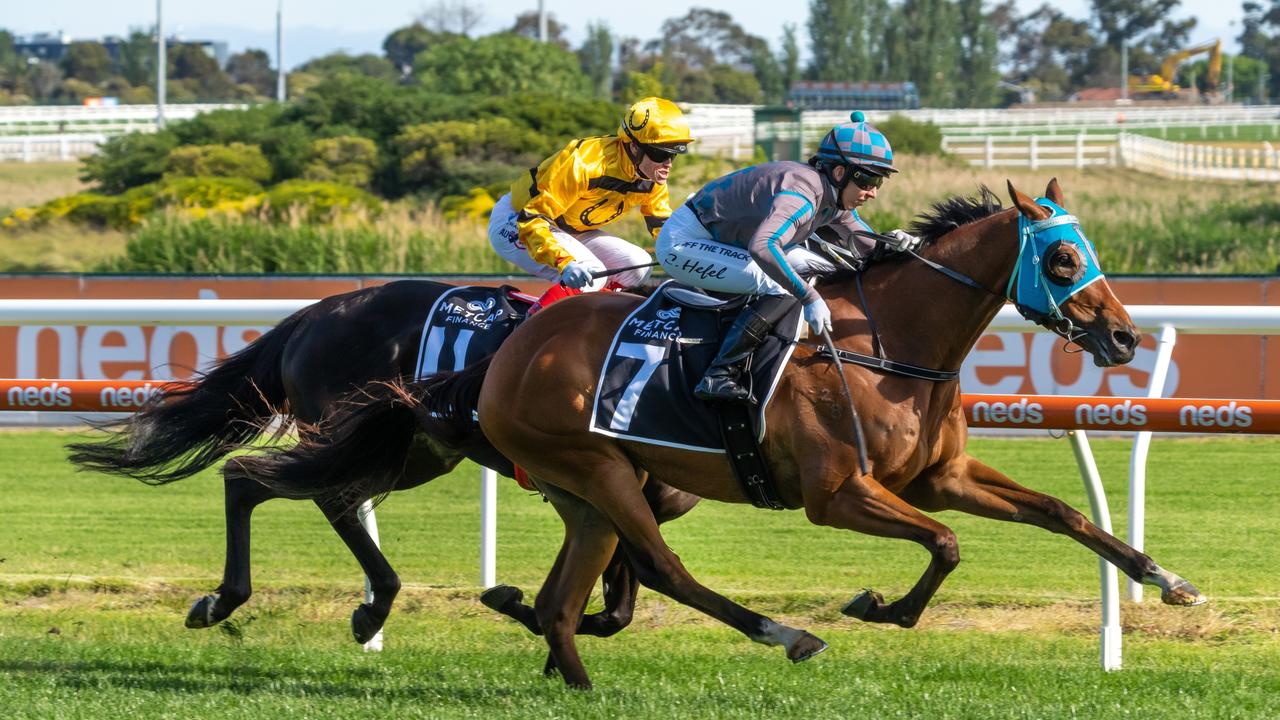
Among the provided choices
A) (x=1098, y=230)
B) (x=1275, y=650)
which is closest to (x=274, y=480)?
(x=1275, y=650)

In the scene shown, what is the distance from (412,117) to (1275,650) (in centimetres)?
2148

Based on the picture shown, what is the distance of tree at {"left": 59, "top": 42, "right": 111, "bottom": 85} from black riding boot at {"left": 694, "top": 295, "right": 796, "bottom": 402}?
85.8m

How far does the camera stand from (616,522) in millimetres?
4480

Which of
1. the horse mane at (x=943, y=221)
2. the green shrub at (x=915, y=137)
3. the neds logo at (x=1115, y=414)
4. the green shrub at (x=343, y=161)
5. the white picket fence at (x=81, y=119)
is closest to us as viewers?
the horse mane at (x=943, y=221)

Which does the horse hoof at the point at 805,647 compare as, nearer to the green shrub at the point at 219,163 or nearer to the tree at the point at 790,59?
the green shrub at the point at 219,163

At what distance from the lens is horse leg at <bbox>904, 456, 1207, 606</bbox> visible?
13.7 feet

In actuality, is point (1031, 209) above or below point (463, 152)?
below

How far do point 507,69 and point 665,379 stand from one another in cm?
3318

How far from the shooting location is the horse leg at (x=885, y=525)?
414 cm

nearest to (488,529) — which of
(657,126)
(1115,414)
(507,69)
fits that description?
(657,126)

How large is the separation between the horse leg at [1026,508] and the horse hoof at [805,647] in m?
0.66

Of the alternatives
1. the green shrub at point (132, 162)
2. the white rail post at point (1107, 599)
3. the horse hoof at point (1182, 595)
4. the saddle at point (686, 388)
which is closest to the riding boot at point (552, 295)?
the saddle at point (686, 388)

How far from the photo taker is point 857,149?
4.44 m

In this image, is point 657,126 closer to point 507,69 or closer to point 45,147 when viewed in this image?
point 507,69
